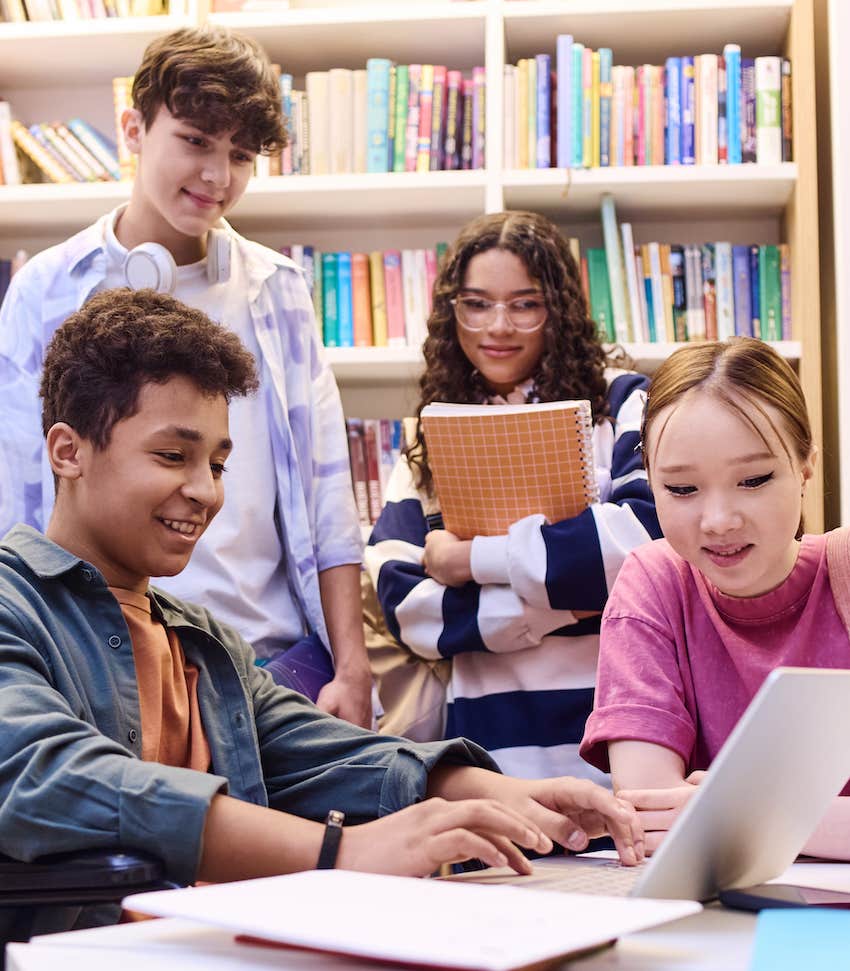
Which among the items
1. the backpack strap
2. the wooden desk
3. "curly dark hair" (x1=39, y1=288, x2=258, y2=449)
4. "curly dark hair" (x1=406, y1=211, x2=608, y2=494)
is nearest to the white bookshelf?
"curly dark hair" (x1=406, y1=211, x2=608, y2=494)

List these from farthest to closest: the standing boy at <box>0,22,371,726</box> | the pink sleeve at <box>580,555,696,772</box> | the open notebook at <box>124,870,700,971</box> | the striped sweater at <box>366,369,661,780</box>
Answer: the standing boy at <box>0,22,371,726</box> < the striped sweater at <box>366,369,661,780</box> < the pink sleeve at <box>580,555,696,772</box> < the open notebook at <box>124,870,700,971</box>

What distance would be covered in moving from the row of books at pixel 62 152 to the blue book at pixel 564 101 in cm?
112

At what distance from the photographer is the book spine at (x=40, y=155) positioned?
3188 mm

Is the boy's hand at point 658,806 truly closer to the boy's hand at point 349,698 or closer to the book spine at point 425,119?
the boy's hand at point 349,698

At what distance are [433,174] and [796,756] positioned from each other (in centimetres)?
237

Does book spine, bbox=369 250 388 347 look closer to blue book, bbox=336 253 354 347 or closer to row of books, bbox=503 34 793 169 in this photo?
→ blue book, bbox=336 253 354 347

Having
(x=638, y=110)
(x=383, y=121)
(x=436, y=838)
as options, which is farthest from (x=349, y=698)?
(x=638, y=110)

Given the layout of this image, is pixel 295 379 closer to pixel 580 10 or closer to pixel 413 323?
pixel 413 323

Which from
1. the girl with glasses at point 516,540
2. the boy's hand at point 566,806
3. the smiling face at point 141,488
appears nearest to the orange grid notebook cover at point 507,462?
the girl with glasses at point 516,540

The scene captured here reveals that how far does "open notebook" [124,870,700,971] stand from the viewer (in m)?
0.62

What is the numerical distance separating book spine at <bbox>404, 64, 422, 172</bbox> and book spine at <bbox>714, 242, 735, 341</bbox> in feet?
2.54

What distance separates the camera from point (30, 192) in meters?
3.10

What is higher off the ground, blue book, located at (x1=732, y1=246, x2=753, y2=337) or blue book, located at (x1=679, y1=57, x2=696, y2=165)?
blue book, located at (x1=679, y1=57, x2=696, y2=165)

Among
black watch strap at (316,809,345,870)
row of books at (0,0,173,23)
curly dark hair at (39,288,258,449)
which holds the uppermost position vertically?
row of books at (0,0,173,23)
